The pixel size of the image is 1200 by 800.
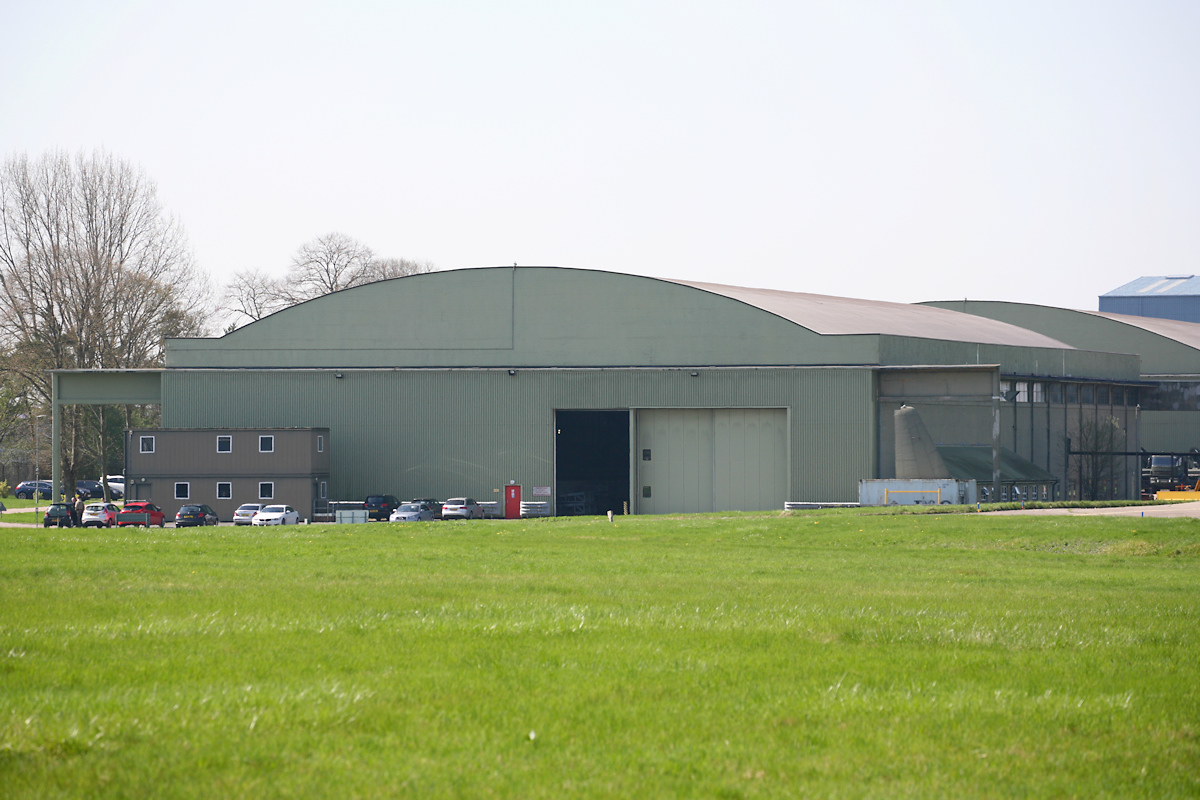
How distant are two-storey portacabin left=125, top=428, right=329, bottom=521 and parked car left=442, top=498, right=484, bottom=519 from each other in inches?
249

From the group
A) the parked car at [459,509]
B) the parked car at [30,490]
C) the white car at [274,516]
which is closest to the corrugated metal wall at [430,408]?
the parked car at [459,509]

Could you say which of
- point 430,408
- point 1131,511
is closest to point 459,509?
point 430,408

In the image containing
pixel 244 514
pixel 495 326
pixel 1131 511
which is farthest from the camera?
pixel 495 326

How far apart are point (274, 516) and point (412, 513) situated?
235 inches

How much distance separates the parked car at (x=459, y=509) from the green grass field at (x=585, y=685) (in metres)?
35.1

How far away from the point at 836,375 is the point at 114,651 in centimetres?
4779

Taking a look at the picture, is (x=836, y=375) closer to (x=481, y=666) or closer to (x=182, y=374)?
(x=182, y=374)

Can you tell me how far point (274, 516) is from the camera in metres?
54.0

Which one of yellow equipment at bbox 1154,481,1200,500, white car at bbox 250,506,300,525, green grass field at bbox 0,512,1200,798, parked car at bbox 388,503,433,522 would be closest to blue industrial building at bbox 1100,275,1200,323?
yellow equipment at bbox 1154,481,1200,500

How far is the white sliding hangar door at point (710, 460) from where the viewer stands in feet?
190

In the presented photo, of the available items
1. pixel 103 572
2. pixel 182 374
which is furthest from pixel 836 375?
pixel 103 572

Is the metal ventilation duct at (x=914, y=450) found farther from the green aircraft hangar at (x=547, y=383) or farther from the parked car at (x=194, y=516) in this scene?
the parked car at (x=194, y=516)

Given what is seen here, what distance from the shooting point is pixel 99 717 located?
9078 millimetres

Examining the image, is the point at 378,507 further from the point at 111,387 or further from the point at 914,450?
the point at 914,450
